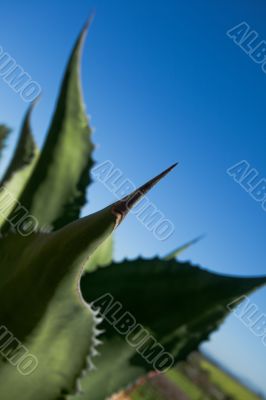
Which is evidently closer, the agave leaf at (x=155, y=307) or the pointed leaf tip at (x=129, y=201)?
the pointed leaf tip at (x=129, y=201)

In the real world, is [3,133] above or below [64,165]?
above

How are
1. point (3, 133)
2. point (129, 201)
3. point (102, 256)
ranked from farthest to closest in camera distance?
point (3, 133) → point (102, 256) → point (129, 201)

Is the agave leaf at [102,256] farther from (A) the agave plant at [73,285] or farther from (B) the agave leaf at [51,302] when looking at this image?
(B) the agave leaf at [51,302]

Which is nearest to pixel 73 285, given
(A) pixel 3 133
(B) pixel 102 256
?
(B) pixel 102 256

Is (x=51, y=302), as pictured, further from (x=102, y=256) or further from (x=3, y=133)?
(x=3, y=133)

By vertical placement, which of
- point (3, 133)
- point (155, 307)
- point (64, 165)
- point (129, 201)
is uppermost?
point (3, 133)

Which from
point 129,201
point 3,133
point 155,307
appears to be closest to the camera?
point 129,201

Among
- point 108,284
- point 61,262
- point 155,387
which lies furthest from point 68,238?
point 155,387

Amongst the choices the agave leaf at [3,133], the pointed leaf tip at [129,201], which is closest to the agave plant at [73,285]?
the pointed leaf tip at [129,201]

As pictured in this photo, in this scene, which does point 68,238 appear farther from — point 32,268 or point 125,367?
point 125,367

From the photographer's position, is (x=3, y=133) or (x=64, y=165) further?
(x=3, y=133)
